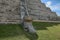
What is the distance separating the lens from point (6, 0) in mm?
45594

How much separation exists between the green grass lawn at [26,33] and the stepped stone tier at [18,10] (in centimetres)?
919

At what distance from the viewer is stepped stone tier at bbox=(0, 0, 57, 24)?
42391 millimetres

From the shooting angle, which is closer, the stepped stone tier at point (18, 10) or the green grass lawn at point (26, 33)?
the green grass lawn at point (26, 33)

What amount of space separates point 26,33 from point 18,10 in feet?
52.8

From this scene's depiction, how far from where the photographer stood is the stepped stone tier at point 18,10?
4239cm

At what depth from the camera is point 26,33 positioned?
2967 cm

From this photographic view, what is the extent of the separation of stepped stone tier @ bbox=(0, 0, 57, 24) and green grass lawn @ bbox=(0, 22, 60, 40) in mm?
9194

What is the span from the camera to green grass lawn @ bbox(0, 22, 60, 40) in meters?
27.9

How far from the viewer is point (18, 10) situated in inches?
1786

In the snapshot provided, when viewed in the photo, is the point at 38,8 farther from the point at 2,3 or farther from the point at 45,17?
the point at 2,3

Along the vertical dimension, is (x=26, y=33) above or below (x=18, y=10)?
below

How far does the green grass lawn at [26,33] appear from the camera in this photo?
27.9 meters

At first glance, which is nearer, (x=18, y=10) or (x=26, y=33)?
(x=26, y=33)

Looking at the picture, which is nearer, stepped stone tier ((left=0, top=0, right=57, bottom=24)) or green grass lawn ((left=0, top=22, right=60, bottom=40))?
green grass lawn ((left=0, top=22, right=60, bottom=40))
